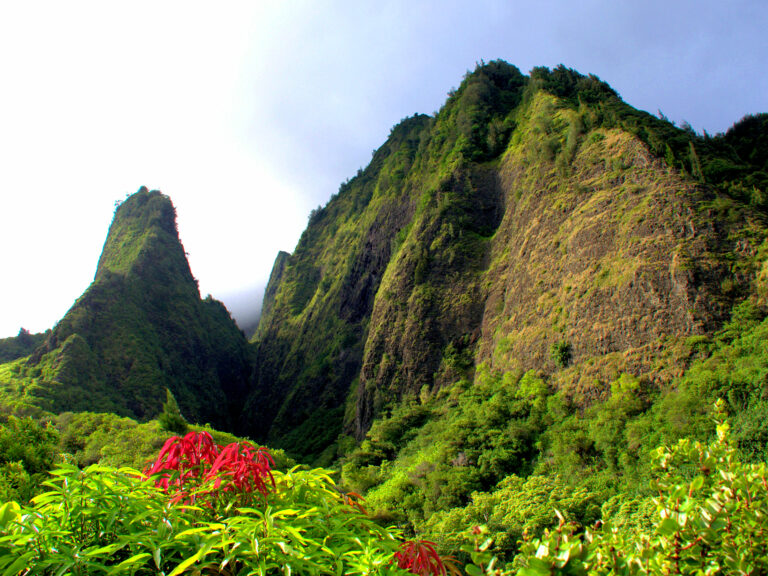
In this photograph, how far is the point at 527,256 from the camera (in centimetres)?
2539

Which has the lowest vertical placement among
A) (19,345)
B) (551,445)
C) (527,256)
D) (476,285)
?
(551,445)

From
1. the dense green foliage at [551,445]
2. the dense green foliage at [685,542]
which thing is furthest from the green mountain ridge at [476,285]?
the dense green foliage at [685,542]

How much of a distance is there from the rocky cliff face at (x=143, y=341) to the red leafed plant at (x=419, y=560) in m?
42.1

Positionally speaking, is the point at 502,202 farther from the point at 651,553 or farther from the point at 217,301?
the point at 217,301

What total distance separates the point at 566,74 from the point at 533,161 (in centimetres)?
1027

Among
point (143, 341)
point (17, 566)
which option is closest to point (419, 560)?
point (17, 566)

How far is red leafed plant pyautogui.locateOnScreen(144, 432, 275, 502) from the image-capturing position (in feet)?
8.68

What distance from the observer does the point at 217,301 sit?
81688 millimetres

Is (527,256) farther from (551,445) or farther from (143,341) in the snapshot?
(143,341)

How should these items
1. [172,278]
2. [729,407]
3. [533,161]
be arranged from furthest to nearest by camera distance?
1. [172,278]
2. [533,161]
3. [729,407]

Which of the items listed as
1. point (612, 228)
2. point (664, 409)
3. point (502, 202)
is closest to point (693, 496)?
point (664, 409)

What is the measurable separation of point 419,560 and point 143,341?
57775mm

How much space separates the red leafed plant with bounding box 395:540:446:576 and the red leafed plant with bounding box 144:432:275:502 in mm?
930

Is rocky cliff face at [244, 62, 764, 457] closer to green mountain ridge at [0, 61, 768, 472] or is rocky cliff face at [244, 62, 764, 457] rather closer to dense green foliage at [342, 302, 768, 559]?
green mountain ridge at [0, 61, 768, 472]
